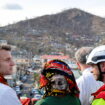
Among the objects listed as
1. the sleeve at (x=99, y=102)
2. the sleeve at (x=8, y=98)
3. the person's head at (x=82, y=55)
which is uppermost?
the person's head at (x=82, y=55)

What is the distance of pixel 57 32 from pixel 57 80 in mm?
138384

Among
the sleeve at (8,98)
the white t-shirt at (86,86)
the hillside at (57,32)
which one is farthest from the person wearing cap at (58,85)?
the hillside at (57,32)

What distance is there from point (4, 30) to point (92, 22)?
4930 centimetres

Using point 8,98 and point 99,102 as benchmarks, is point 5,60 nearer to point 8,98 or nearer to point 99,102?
point 8,98

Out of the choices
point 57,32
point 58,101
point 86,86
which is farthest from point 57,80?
point 57,32

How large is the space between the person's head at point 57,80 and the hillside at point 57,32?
103 m

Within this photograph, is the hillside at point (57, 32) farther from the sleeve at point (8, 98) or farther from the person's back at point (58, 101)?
the sleeve at point (8, 98)

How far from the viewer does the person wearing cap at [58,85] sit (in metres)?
2.80

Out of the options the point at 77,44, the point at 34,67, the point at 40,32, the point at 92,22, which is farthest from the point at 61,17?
the point at 34,67

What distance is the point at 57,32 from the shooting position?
14100 cm

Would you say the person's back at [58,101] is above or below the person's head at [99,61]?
below

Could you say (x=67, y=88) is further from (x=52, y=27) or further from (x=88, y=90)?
(x=52, y=27)

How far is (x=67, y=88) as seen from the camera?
2859 mm

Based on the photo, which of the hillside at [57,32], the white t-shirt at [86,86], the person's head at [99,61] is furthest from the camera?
the hillside at [57,32]
